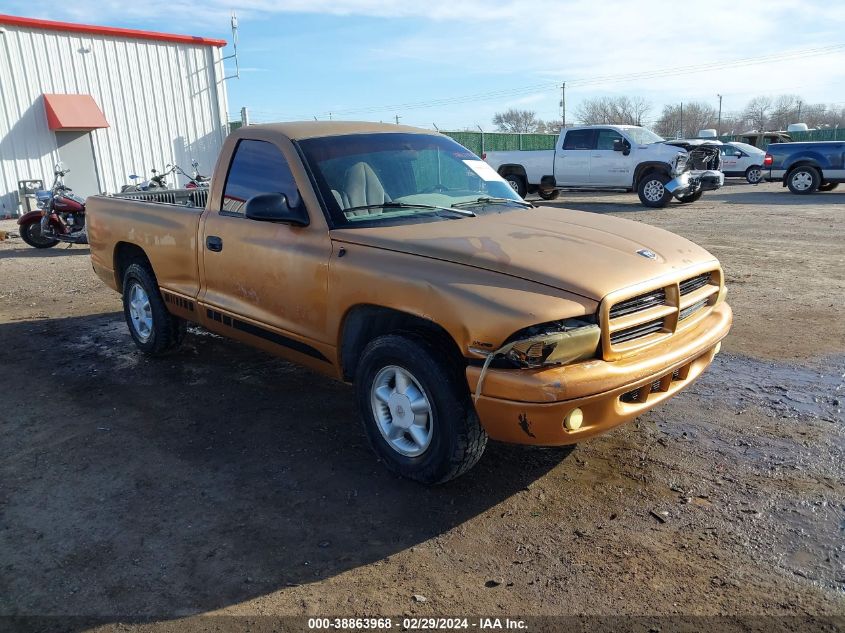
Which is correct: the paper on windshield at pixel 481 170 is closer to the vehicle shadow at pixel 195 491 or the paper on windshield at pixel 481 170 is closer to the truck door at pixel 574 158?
the vehicle shadow at pixel 195 491

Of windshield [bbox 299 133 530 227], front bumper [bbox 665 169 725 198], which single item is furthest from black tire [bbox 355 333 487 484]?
front bumper [bbox 665 169 725 198]

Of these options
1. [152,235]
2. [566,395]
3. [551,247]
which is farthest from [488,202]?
[152,235]

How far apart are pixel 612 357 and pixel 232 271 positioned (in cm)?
263

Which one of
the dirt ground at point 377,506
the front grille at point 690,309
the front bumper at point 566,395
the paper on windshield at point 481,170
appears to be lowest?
the dirt ground at point 377,506

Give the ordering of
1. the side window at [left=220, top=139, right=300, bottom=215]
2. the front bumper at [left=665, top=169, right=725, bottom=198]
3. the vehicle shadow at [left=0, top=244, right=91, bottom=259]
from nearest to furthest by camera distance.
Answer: the side window at [left=220, top=139, right=300, bottom=215] < the vehicle shadow at [left=0, top=244, right=91, bottom=259] < the front bumper at [left=665, top=169, right=725, bottom=198]

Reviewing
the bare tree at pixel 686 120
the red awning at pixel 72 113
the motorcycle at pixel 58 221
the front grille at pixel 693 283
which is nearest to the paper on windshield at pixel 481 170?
the front grille at pixel 693 283

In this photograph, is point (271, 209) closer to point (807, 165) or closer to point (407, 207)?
point (407, 207)

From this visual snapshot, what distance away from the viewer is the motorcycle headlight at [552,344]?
9.43 ft

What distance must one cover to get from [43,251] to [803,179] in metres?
19.9

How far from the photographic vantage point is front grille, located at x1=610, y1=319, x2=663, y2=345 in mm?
3120

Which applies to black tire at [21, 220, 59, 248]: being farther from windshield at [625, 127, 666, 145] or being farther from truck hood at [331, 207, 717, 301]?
windshield at [625, 127, 666, 145]

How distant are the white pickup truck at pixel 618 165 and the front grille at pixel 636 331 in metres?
13.8

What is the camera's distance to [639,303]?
3.22m

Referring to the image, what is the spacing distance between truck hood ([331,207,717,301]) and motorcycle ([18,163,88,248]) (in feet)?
32.3
